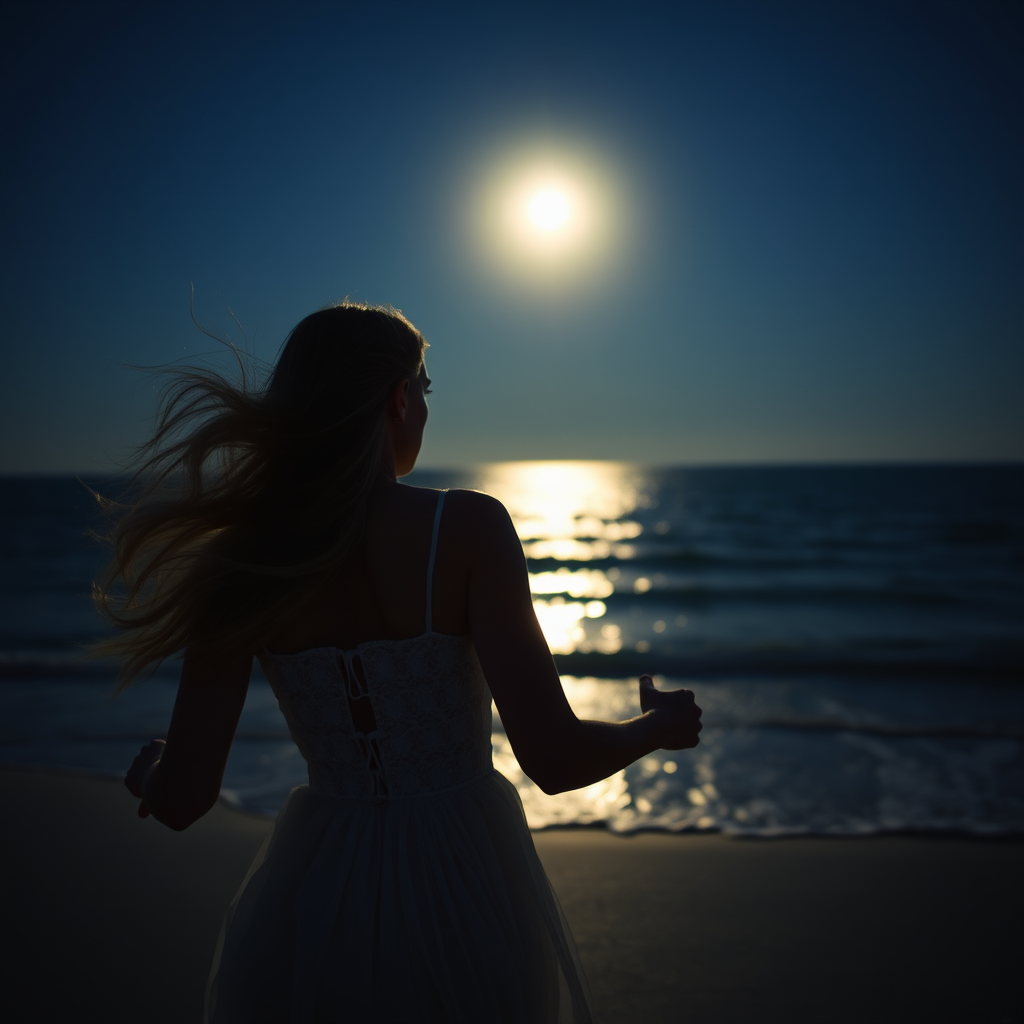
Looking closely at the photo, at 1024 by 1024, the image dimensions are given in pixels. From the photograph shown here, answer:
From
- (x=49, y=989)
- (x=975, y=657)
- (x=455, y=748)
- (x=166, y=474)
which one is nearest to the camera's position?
(x=455, y=748)

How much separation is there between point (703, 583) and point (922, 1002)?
17.7m

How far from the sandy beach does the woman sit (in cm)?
181

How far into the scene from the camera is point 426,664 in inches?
54.7

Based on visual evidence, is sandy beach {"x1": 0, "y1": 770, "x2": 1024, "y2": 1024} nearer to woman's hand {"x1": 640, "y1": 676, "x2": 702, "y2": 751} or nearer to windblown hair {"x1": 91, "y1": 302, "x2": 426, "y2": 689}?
woman's hand {"x1": 640, "y1": 676, "x2": 702, "y2": 751}

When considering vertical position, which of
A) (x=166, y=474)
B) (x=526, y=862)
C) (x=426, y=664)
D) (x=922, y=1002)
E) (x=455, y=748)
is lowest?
(x=922, y=1002)

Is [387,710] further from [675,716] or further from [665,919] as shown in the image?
[665,919]

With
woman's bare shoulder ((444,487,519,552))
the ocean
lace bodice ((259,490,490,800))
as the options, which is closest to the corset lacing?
lace bodice ((259,490,490,800))

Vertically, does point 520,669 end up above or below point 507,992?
above

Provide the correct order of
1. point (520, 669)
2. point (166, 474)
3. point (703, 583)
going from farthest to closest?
point (703, 583) < point (166, 474) < point (520, 669)

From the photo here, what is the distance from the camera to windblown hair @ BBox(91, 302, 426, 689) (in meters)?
1.31

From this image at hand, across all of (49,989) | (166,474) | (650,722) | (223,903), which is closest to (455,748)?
(650,722)

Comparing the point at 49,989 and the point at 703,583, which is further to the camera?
the point at 703,583

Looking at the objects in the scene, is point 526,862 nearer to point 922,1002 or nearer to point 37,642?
point 922,1002

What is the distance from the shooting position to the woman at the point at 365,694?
1.31m
